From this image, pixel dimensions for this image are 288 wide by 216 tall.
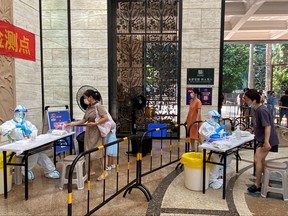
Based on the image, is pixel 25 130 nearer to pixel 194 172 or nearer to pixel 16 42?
pixel 16 42

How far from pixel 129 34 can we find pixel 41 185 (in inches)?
186

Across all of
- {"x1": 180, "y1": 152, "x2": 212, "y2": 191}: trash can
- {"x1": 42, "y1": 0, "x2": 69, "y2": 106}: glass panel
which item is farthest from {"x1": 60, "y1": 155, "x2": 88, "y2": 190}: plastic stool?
{"x1": 42, "y1": 0, "x2": 69, "y2": 106}: glass panel

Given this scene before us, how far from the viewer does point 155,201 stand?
3543mm

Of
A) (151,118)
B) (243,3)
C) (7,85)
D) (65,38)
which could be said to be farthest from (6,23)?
(243,3)

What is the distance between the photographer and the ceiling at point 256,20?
35.0 ft

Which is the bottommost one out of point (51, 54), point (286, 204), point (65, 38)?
point (286, 204)

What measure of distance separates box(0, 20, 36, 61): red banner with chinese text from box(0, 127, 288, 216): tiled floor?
2308 millimetres

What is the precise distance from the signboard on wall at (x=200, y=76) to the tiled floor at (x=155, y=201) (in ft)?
11.3

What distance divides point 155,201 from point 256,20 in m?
12.3

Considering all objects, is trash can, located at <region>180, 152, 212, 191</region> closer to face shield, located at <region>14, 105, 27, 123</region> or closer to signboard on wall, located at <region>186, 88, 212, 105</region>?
face shield, located at <region>14, 105, 27, 123</region>

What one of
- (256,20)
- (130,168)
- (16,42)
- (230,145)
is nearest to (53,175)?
(130,168)

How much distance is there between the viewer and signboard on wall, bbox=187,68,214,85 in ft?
23.8

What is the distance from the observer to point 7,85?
479 cm

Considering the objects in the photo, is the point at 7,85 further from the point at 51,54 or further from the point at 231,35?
the point at 231,35
